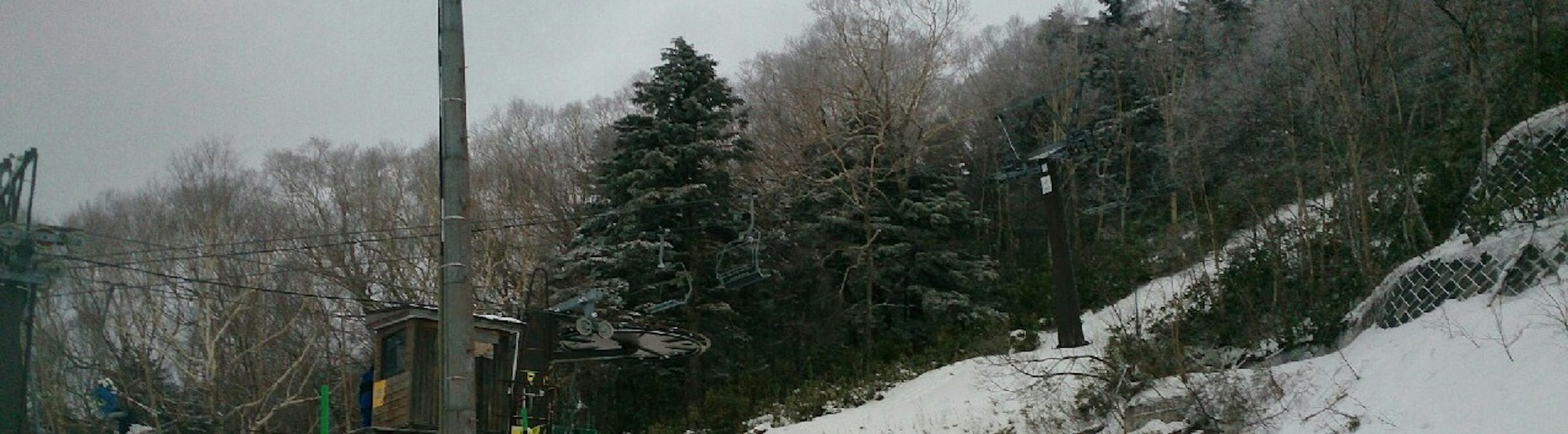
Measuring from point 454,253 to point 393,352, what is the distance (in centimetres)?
1072

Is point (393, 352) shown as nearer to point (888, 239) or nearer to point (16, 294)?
point (16, 294)

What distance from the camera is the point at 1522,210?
1528 centimetres

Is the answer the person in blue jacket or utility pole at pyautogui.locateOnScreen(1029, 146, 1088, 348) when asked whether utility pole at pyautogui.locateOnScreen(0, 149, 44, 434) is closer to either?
the person in blue jacket

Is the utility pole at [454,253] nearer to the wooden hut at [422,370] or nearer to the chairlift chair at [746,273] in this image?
the wooden hut at [422,370]

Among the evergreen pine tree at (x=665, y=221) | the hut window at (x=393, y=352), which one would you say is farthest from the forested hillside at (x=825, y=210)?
the hut window at (x=393, y=352)

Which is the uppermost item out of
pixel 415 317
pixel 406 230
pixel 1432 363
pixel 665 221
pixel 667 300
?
pixel 406 230

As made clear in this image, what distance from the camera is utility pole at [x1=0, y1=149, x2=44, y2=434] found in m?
12.4

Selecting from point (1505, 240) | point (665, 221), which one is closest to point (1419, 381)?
point (1505, 240)

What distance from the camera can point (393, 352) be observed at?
18.3m

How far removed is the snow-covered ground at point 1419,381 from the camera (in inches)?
452

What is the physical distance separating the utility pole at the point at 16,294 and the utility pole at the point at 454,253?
220 inches

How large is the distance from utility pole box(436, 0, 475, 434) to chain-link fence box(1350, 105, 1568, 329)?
10865 mm

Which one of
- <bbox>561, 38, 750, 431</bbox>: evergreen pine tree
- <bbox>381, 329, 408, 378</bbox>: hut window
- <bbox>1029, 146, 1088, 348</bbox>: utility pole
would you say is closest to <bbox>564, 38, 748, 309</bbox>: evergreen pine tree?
<bbox>561, 38, 750, 431</bbox>: evergreen pine tree

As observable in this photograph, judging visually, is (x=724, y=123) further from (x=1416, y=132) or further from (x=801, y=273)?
(x=1416, y=132)
